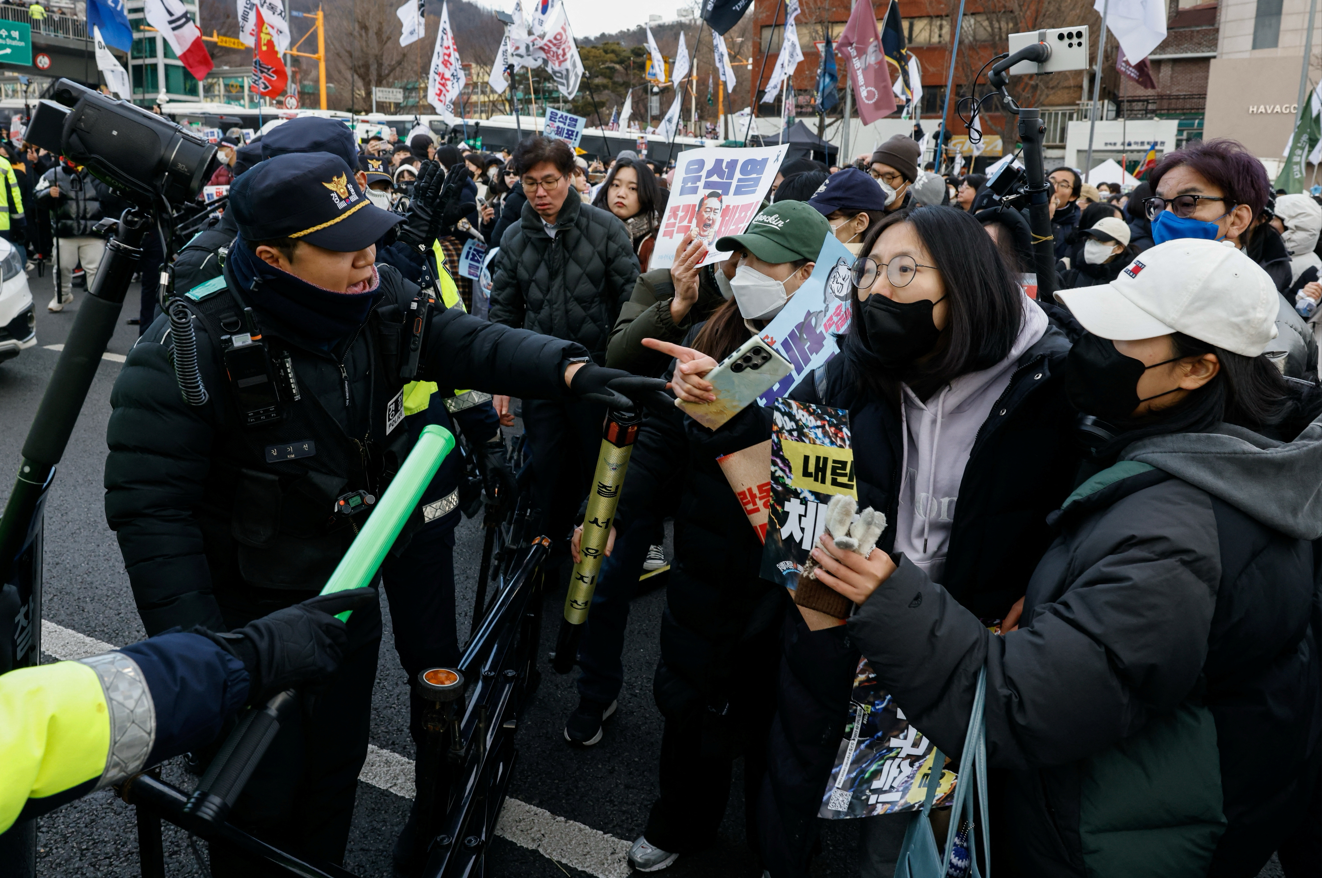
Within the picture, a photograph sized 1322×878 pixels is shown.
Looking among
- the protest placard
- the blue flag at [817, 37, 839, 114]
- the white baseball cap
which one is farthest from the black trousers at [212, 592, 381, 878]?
the blue flag at [817, 37, 839, 114]

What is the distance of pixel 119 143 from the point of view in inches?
70.2

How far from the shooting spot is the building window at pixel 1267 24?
1497 inches

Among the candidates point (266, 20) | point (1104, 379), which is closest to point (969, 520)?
point (1104, 379)

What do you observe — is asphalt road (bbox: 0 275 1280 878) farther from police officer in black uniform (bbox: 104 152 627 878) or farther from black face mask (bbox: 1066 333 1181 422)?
black face mask (bbox: 1066 333 1181 422)

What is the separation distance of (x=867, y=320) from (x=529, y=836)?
205cm

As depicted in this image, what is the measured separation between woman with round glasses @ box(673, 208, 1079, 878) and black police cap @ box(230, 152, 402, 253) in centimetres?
86

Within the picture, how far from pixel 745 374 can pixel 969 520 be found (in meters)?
0.56

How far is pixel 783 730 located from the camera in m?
2.11

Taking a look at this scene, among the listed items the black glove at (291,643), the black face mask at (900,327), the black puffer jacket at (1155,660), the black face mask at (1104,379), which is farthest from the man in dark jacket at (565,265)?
the black puffer jacket at (1155,660)

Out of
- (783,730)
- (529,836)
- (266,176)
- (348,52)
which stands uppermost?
(348,52)

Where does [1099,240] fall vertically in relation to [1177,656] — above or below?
above

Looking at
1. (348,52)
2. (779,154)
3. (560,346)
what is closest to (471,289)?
(779,154)

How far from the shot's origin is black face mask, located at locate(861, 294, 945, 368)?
6.35 ft

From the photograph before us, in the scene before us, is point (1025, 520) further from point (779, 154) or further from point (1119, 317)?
point (779, 154)
